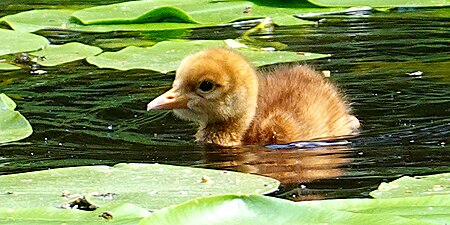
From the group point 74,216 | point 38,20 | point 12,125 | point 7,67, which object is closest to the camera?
A: point 74,216

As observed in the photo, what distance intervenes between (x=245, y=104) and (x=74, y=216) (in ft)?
6.39

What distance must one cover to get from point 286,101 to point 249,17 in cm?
242

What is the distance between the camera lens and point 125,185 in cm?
319

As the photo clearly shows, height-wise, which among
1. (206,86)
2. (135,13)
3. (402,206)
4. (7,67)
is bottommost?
(7,67)

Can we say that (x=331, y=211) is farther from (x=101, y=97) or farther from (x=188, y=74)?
(x=101, y=97)

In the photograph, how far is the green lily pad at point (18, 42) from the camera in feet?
19.5

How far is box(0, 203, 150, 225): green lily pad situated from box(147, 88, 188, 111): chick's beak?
1.67m

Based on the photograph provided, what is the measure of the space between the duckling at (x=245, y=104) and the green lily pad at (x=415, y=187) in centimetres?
122

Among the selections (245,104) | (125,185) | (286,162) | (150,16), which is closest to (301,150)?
(286,162)

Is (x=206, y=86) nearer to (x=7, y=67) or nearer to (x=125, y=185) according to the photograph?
(x=125, y=185)

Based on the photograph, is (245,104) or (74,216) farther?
(245,104)

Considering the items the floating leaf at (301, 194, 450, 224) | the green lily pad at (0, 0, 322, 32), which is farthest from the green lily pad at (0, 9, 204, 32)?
the floating leaf at (301, 194, 450, 224)

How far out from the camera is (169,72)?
5.65 metres

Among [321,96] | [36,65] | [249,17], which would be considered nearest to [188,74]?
[321,96]
